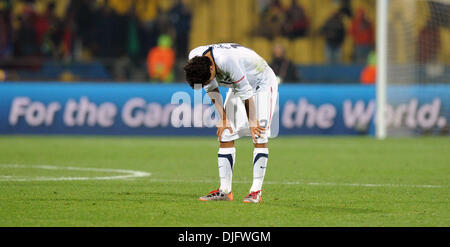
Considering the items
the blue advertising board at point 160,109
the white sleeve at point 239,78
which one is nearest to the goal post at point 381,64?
the blue advertising board at point 160,109

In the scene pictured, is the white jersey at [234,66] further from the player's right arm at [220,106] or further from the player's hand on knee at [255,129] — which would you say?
the player's hand on knee at [255,129]

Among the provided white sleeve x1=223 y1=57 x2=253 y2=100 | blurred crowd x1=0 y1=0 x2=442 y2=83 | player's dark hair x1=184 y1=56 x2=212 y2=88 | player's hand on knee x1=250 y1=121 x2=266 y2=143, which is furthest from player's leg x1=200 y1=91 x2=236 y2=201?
blurred crowd x1=0 y1=0 x2=442 y2=83

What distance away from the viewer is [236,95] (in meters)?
9.12

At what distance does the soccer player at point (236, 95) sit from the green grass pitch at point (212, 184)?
368mm

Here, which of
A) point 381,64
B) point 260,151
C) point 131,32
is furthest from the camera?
point 131,32

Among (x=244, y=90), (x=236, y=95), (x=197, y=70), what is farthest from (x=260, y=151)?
(x=197, y=70)

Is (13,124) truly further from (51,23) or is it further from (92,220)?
(92,220)

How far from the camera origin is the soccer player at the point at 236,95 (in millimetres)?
8727

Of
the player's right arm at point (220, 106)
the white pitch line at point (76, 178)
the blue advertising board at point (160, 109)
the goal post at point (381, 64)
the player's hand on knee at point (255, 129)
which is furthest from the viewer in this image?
the blue advertising board at point (160, 109)

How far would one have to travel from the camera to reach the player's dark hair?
8500 mm

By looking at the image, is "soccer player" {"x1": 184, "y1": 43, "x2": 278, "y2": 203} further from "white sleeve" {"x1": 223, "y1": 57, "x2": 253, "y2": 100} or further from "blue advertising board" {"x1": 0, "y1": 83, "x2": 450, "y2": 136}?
"blue advertising board" {"x1": 0, "y1": 83, "x2": 450, "y2": 136}

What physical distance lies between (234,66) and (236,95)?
0.43 metres

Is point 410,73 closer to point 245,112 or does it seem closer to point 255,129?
point 245,112

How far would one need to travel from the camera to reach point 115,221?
25.0 ft
